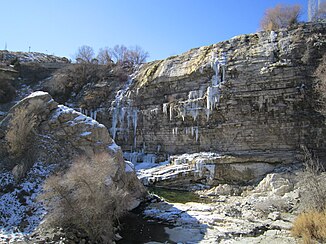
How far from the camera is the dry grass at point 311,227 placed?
29.2ft

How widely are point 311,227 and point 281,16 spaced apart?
775 inches

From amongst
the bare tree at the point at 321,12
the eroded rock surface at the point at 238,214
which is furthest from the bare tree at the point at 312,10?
the eroded rock surface at the point at 238,214

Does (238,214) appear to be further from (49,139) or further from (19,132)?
(19,132)

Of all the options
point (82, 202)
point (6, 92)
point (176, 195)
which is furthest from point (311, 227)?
point (6, 92)

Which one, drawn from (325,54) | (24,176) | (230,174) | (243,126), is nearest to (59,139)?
(24,176)

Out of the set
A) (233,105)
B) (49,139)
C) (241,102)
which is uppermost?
(241,102)

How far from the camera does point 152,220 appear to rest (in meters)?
12.5

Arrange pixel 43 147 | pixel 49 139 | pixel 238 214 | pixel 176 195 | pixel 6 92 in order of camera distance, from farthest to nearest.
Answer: pixel 6 92 < pixel 176 195 < pixel 49 139 < pixel 238 214 < pixel 43 147

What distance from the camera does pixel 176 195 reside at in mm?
17656

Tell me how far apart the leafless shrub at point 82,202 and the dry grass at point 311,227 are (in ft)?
20.1

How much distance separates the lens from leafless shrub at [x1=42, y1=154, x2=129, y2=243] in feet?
29.5

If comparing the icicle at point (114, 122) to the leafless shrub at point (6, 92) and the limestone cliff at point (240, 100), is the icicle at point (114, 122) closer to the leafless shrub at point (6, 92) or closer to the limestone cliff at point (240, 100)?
the limestone cliff at point (240, 100)

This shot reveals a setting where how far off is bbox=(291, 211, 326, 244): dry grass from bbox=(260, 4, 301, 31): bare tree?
59.4 feet

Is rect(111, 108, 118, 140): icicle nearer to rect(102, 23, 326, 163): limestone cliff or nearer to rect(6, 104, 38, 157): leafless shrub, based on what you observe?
rect(102, 23, 326, 163): limestone cliff
